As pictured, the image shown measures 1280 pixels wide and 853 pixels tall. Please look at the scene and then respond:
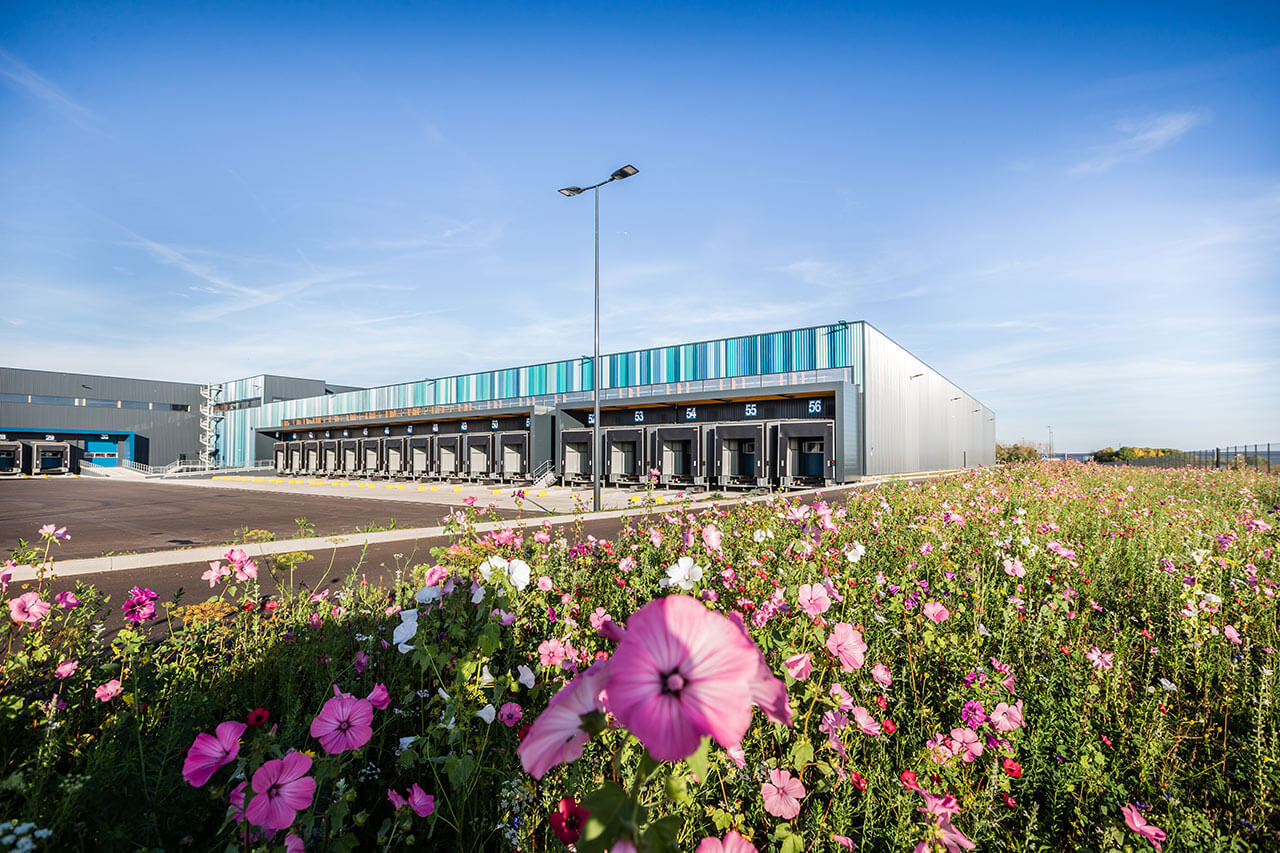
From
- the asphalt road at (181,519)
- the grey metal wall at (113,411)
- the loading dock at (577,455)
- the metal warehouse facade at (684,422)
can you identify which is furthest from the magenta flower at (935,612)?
the grey metal wall at (113,411)

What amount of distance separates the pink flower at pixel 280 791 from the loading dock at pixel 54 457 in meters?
70.4

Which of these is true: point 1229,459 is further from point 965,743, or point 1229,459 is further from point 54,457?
point 54,457

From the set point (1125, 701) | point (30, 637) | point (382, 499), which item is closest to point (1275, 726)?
point (1125, 701)

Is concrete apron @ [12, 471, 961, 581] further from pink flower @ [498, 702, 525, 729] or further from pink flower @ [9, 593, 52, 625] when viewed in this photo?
pink flower @ [498, 702, 525, 729]

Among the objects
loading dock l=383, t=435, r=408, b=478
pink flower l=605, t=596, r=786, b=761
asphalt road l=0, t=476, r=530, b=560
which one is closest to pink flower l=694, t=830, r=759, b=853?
pink flower l=605, t=596, r=786, b=761

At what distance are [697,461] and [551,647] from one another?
74.9 ft

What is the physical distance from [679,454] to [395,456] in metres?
20.4

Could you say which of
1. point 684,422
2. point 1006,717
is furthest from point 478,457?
point 1006,717

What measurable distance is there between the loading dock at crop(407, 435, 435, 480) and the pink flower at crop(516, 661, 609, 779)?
3504 centimetres

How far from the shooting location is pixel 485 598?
285cm

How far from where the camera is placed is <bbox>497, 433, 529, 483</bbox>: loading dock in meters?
29.3

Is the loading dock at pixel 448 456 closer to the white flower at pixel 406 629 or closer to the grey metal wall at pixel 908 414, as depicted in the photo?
the grey metal wall at pixel 908 414

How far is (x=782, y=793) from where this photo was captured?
1670mm

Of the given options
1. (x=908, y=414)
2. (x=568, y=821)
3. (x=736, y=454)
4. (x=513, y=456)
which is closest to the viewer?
(x=568, y=821)
